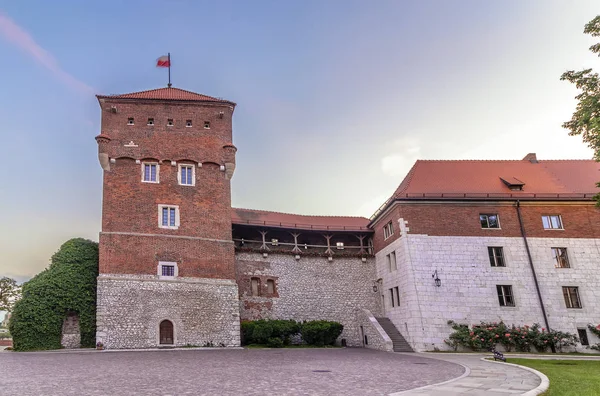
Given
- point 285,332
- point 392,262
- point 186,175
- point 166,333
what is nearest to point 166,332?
point 166,333

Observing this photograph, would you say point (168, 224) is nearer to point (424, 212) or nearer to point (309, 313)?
point (309, 313)

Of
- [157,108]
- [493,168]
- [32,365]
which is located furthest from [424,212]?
[32,365]

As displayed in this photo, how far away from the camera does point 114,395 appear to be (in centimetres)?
865

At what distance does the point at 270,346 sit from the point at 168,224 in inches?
383

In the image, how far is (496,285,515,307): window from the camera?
25.4 m

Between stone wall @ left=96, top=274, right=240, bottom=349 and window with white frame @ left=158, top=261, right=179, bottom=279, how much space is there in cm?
34

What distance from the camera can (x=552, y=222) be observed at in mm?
27406

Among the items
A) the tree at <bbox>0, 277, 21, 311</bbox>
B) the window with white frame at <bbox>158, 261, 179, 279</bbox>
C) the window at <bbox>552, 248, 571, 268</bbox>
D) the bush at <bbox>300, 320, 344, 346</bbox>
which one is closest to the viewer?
the window with white frame at <bbox>158, 261, 179, 279</bbox>

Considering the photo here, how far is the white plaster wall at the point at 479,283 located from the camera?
81.5 feet

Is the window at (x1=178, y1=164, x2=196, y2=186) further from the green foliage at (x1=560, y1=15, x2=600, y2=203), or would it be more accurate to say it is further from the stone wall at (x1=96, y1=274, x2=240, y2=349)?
the green foliage at (x1=560, y1=15, x2=600, y2=203)

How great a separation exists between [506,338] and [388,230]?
9619mm

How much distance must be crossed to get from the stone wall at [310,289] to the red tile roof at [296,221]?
7.43 feet

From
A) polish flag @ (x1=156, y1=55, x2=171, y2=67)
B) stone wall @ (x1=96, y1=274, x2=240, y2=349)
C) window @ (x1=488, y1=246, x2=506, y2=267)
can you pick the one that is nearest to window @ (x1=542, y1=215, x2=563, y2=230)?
window @ (x1=488, y1=246, x2=506, y2=267)

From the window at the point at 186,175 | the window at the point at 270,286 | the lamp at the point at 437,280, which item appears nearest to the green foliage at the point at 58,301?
the window at the point at 186,175
